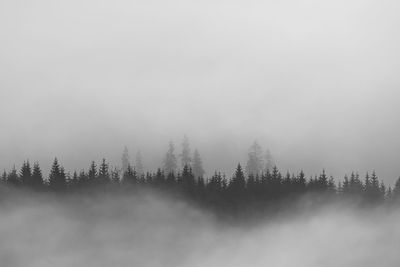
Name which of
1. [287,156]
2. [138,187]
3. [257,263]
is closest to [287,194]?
[257,263]

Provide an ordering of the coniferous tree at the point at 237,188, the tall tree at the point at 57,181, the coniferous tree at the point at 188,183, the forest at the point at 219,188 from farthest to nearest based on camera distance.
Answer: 1. the coniferous tree at the point at 188,183
2. the coniferous tree at the point at 237,188
3. the forest at the point at 219,188
4. the tall tree at the point at 57,181

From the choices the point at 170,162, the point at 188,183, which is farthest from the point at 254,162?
the point at 188,183

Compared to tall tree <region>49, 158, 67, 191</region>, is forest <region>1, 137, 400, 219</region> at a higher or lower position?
lower

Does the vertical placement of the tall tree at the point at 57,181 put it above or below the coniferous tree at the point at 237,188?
above

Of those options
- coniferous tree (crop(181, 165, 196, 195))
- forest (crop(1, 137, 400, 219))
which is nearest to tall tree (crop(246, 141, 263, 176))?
forest (crop(1, 137, 400, 219))

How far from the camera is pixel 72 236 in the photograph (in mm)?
83812

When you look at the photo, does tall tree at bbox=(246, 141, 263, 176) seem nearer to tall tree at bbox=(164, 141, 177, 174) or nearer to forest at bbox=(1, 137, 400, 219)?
tall tree at bbox=(164, 141, 177, 174)

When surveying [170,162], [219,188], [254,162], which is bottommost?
[219,188]

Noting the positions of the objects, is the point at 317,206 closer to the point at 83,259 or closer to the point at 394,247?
the point at 394,247

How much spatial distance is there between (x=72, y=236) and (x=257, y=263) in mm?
22403

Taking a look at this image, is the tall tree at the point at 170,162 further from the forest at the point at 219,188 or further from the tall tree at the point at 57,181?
the tall tree at the point at 57,181

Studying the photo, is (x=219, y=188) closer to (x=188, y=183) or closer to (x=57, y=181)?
(x=188, y=183)

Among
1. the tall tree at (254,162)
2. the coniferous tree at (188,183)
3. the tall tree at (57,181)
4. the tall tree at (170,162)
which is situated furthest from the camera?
the tall tree at (254,162)

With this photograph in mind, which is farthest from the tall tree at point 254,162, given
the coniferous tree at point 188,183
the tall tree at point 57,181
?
the tall tree at point 57,181
